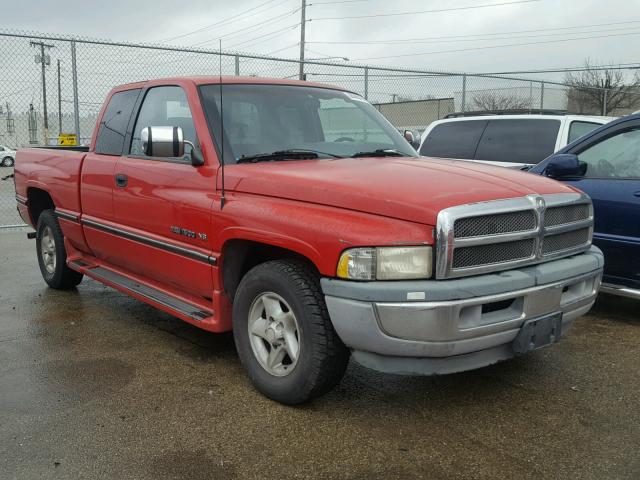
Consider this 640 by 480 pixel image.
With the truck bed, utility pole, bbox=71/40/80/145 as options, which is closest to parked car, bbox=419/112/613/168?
the truck bed

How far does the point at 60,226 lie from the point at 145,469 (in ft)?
11.4

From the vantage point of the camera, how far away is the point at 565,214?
11.2ft

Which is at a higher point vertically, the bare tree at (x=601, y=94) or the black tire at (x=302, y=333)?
the bare tree at (x=601, y=94)

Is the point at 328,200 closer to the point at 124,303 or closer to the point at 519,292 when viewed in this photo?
the point at 519,292

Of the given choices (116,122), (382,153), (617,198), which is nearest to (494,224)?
(382,153)

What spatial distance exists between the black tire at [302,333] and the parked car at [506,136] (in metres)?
4.44

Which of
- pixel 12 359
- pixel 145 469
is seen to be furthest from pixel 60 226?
pixel 145 469

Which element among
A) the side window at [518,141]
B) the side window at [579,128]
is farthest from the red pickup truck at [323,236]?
the side window at [579,128]

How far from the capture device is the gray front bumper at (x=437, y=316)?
9.05ft

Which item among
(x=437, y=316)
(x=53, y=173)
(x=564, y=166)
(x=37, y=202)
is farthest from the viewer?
(x=37, y=202)

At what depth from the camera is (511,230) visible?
3.02 meters

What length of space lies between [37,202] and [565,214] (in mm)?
5082

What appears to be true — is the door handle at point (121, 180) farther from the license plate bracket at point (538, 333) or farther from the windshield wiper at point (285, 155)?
the license plate bracket at point (538, 333)

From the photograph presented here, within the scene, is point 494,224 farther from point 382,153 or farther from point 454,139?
point 454,139
